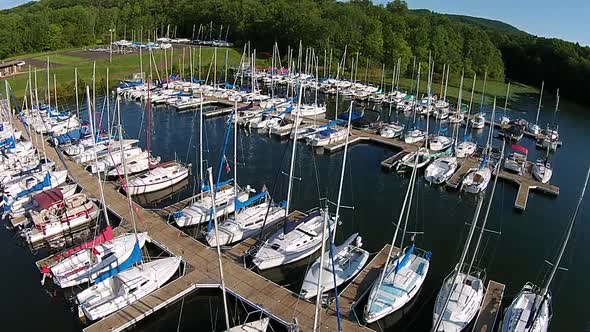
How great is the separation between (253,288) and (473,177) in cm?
2870

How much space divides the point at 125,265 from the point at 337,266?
13153mm

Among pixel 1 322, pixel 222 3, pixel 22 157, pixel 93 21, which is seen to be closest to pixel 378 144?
pixel 22 157

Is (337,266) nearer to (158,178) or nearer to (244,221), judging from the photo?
(244,221)

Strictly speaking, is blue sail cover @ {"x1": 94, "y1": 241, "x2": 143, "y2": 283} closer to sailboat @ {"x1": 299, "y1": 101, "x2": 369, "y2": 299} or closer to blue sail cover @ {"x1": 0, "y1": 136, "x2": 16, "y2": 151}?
sailboat @ {"x1": 299, "y1": 101, "x2": 369, "y2": 299}

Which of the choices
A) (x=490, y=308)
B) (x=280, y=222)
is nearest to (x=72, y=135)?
(x=280, y=222)

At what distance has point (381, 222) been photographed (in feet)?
124

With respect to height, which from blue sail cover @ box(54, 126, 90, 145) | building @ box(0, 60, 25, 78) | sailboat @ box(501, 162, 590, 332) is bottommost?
sailboat @ box(501, 162, 590, 332)

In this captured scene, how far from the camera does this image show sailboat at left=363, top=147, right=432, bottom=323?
81.1 ft

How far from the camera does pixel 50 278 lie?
28.2 m

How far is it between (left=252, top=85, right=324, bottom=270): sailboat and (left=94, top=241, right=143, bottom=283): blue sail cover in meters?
7.28

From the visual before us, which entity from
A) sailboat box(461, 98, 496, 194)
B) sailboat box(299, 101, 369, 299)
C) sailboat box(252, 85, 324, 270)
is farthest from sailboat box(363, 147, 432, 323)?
sailboat box(461, 98, 496, 194)

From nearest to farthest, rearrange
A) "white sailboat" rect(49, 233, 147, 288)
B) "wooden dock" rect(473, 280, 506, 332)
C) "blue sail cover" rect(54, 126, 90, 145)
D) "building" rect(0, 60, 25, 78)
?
1. "wooden dock" rect(473, 280, 506, 332)
2. "white sailboat" rect(49, 233, 147, 288)
3. "blue sail cover" rect(54, 126, 90, 145)
4. "building" rect(0, 60, 25, 78)

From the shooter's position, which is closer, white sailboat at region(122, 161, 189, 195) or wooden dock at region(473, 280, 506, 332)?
wooden dock at region(473, 280, 506, 332)

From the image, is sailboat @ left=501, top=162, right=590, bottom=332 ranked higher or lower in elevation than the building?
lower
